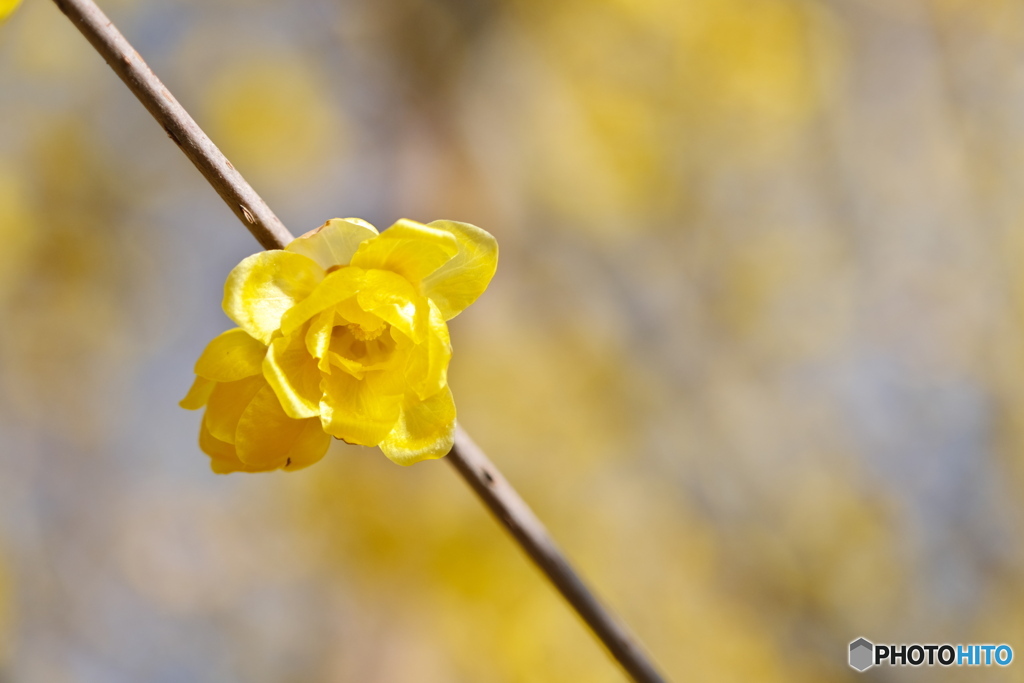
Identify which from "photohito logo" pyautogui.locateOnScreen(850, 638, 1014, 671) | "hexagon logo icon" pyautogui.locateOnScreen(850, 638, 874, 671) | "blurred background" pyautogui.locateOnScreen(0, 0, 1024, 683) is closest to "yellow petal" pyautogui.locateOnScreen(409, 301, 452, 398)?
"photohito logo" pyautogui.locateOnScreen(850, 638, 1014, 671)

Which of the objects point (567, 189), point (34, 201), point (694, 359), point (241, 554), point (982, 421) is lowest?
point (982, 421)

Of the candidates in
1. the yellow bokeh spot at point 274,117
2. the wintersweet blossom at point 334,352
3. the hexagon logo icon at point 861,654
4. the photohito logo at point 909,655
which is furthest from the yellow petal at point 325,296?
the yellow bokeh spot at point 274,117

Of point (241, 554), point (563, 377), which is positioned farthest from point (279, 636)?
point (563, 377)

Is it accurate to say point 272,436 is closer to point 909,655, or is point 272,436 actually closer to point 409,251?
point 409,251

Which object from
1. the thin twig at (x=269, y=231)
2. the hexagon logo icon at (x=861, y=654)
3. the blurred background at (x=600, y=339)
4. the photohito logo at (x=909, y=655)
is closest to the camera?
the thin twig at (x=269, y=231)

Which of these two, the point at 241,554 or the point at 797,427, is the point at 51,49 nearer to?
the point at 241,554

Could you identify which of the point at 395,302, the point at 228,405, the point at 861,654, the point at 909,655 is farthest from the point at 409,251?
the point at 861,654

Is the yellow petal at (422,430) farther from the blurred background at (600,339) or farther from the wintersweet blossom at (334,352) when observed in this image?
the blurred background at (600,339)
